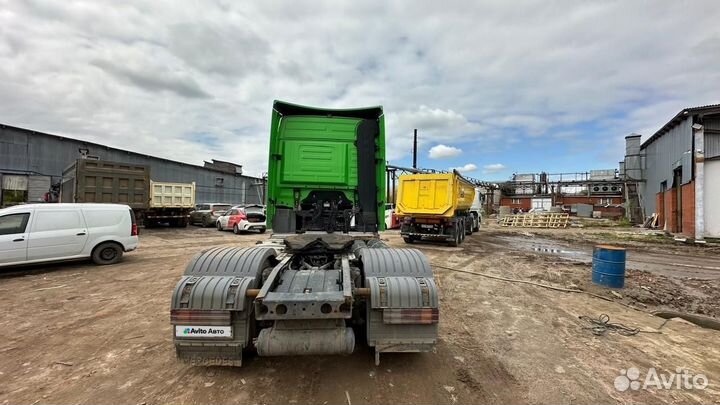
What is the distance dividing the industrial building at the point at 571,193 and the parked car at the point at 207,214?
129 feet

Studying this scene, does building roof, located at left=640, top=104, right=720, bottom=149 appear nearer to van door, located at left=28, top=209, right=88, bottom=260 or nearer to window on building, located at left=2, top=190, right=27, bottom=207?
van door, located at left=28, top=209, right=88, bottom=260

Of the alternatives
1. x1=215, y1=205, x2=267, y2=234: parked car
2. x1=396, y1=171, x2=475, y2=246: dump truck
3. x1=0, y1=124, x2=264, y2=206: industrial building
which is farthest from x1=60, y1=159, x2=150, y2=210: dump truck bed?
x1=396, y1=171, x2=475, y2=246: dump truck

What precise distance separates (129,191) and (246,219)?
5.49m

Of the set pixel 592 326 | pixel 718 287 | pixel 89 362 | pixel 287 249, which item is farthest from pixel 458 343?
pixel 718 287

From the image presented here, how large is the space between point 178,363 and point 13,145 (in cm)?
2676

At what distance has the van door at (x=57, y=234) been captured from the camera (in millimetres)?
7660

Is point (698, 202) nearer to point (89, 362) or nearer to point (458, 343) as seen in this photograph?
point (458, 343)

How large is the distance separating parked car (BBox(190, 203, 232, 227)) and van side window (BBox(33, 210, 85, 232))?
42.0ft

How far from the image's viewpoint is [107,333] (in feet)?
13.9

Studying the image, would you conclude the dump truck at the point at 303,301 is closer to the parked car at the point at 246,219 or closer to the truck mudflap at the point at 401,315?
the truck mudflap at the point at 401,315

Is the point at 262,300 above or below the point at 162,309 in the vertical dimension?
above

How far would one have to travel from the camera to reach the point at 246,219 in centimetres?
1752

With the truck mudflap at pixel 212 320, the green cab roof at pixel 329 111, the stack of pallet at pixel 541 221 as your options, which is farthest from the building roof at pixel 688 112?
the truck mudflap at pixel 212 320

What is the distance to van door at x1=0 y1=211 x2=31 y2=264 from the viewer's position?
23.7 ft
